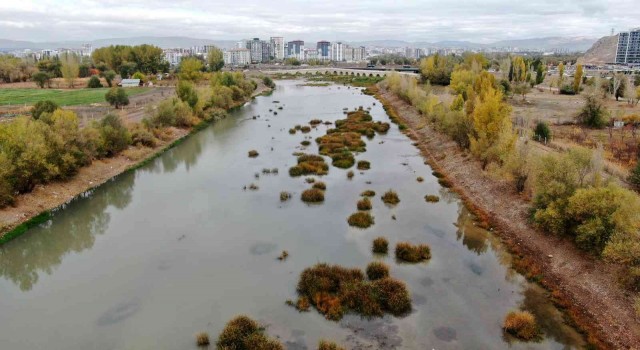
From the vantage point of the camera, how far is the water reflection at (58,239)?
2014 cm

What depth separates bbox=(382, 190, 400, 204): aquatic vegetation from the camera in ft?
89.6

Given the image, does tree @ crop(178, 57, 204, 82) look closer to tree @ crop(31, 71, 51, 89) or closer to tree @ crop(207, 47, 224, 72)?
tree @ crop(31, 71, 51, 89)

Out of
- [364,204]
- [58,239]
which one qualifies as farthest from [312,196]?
→ [58,239]

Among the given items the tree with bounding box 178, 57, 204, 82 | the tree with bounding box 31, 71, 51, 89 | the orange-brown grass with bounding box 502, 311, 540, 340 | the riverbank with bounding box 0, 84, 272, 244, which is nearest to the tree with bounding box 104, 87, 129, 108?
the riverbank with bounding box 0, 84, 272, 244

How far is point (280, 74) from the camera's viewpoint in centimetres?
14662

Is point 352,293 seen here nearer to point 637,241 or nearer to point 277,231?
point 277,231

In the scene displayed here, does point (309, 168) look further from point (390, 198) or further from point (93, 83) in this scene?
point (93, 83)

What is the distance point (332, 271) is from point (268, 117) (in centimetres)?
4427

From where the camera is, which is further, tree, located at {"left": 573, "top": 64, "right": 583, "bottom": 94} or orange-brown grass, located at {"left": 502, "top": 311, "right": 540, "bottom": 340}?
tree, located at {"left": 573, "top": 64, "right": 583, "bottom": 94}

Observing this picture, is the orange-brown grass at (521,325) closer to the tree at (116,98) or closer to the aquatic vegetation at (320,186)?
the aquatic vegetation at (320,186)

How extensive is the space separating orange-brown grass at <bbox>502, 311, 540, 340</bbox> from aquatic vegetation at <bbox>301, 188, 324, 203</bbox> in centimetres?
1416

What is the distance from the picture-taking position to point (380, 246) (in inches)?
830

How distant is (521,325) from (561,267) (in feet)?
16.5

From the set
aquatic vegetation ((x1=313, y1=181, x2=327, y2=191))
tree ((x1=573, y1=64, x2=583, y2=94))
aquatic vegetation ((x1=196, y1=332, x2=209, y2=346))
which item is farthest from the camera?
tree ((x1=573, y1=64, x2=583, y2=94))
